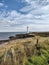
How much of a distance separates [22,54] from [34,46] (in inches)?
55.2

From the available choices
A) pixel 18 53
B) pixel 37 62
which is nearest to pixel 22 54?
pixel 18 53

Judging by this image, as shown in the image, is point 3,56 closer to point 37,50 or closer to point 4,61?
point 4,61

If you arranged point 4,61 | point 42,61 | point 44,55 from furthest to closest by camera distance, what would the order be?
point 44,55, point 42,61, point 4,61

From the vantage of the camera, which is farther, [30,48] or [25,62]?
[30,48]

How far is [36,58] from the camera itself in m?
9.18

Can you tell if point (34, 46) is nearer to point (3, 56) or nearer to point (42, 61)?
point (42, 61)

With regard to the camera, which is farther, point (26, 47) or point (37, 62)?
point (26, 47)

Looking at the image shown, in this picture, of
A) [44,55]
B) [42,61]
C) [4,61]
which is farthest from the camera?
[44,55]

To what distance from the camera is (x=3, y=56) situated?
28.4ft

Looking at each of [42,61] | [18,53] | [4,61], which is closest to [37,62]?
[42,61]

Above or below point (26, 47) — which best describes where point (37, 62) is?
below

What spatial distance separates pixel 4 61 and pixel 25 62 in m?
1.09

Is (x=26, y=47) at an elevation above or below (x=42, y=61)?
above

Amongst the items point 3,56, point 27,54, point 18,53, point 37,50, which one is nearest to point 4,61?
point 3,56
